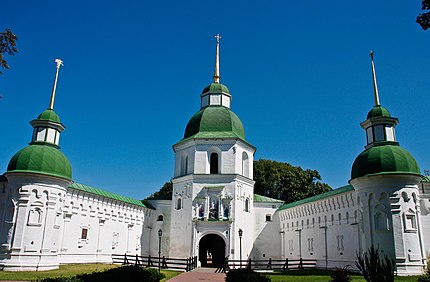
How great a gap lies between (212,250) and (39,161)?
18084mm

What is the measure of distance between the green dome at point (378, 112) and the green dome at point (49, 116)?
69.0 feet

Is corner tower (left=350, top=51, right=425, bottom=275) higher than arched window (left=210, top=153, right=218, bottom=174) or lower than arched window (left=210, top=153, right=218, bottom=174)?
lower

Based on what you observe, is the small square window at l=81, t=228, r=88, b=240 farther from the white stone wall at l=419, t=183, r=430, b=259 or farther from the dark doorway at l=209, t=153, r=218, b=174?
the white stone wall at l=419, t=183, r=430, b=259

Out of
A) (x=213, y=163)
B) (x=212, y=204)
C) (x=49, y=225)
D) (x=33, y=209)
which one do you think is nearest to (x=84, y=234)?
(x=49, y=225)

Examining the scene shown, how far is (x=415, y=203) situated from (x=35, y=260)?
871 inches

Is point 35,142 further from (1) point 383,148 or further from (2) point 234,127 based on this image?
(1) point 383,148

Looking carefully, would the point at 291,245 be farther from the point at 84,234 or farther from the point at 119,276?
the point at 119,276

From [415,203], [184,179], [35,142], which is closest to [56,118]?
[35,142]

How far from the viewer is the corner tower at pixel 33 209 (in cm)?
2139

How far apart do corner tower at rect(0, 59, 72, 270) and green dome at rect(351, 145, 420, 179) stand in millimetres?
18490

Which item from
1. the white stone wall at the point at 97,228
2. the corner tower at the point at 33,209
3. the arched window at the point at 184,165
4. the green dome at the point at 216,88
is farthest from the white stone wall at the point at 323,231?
the corner tower at the point at 33,209

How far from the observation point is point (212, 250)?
34.6 metres

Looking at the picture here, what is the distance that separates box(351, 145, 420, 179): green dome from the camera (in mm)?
21891

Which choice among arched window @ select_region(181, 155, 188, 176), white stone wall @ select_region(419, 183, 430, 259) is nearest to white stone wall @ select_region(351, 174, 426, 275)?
white stone wall @ select_region(419, 183, 430, 259)
